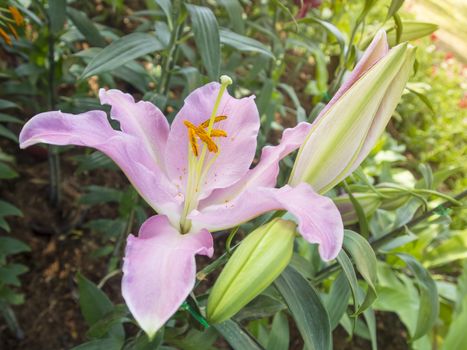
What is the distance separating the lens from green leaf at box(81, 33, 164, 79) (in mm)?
721

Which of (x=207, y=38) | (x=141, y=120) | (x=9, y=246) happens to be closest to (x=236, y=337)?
(x=141, y=120)

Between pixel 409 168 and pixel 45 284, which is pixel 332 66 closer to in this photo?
pixel 45 284

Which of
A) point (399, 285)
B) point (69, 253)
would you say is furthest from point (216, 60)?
point (399, 285)

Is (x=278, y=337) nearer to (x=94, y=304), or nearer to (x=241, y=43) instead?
(x=94, y=304)

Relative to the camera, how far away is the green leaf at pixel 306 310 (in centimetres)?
50

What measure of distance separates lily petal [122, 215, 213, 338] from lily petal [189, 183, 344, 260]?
0.09ft

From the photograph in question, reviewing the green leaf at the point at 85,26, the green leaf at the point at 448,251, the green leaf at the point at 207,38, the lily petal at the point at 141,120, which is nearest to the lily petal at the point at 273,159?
the lily petal at the point at 141,120

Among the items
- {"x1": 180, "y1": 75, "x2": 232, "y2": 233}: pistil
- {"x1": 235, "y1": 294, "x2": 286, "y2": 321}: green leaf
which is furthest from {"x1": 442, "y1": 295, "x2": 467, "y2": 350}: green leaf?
{"x1": 180, "y1": 75, "x2": 232, "y2": 233}: pistil

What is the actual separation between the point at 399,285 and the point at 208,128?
3.74 feet

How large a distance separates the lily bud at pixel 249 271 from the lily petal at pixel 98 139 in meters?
0.12

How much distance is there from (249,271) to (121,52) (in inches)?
18.6

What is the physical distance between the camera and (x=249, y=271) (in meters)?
0.43

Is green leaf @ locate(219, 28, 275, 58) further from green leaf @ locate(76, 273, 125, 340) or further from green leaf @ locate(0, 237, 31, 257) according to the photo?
green leaf @ locate(0, 237, 31, 257)

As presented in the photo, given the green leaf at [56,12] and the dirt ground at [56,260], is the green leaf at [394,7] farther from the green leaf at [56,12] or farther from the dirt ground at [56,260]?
the dirt ground at [56,260]
